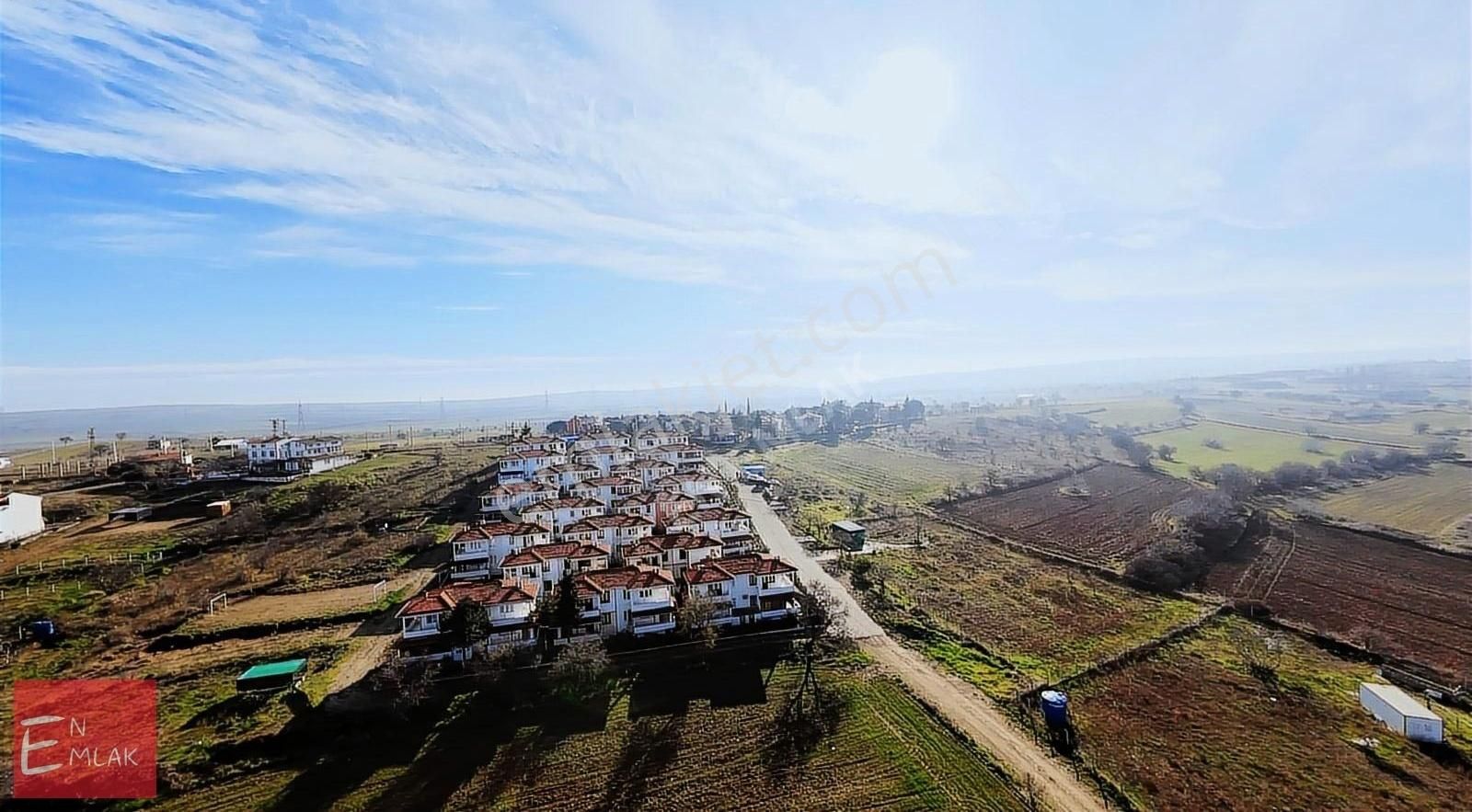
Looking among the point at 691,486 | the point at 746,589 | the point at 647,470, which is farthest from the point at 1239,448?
the point at 746,589

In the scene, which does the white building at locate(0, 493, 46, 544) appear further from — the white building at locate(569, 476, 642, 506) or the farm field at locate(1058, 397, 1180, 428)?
the farm field at locate(1058, 397, 1180, 428)

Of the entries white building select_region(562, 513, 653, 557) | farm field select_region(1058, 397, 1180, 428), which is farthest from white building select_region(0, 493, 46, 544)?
farm field select_region(1058, 397, 1180, 428)

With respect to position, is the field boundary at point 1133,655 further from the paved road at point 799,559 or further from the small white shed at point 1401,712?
the paved road at point 799,559

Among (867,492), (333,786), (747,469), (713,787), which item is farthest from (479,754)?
(747,469)

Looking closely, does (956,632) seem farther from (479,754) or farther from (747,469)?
(747,469)

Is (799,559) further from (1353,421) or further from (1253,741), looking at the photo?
(1353,421)

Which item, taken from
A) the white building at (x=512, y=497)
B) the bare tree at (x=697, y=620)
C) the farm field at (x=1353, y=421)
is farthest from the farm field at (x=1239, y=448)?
the white building at (x=512, y=497)
